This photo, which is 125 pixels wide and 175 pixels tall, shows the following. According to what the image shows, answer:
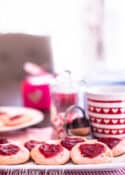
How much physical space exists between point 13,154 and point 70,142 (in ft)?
0.41

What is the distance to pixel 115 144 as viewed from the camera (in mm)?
769

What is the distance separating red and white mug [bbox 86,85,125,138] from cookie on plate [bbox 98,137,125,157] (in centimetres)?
2

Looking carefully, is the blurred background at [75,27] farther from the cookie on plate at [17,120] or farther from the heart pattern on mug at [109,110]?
the heart pattern on mug at [109,110]

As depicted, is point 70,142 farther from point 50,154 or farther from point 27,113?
point 27,113

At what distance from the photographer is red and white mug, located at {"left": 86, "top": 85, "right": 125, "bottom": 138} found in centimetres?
82

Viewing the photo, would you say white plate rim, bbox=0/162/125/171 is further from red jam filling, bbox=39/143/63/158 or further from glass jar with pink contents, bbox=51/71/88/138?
glass jar with pink contents, bbox=51/71/88/138

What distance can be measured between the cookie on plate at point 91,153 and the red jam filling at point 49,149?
3 cm

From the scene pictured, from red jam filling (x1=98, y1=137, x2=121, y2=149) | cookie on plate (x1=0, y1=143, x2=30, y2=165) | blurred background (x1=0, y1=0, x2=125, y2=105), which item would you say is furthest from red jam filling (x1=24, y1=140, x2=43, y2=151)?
blurred background (x1=0, y1=0, x2=125, y2=105)

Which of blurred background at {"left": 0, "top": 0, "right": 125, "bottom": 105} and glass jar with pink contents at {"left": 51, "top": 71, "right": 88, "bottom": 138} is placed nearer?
glass jar with pink contents at {"left": 51, "top": 71, "right": 88, "bottom": 138}

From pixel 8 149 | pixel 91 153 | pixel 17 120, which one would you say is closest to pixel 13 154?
pixel 8 149

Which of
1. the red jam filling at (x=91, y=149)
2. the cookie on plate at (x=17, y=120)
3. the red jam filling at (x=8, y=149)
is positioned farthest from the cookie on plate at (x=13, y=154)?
the cookie on plate at (x=17, y=120)

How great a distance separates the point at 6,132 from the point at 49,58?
1.52m

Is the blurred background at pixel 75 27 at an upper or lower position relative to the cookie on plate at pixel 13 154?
lower

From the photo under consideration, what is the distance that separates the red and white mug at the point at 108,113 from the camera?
2.70 ft
